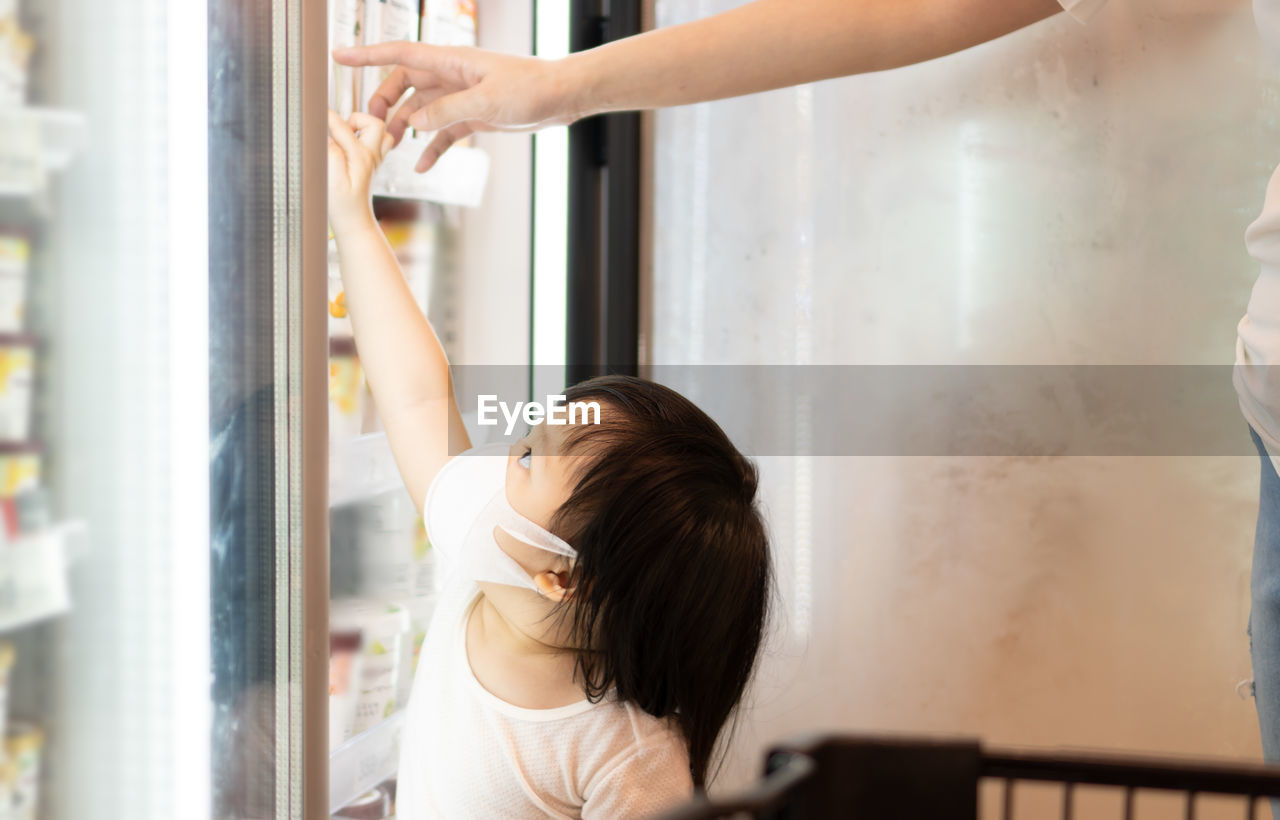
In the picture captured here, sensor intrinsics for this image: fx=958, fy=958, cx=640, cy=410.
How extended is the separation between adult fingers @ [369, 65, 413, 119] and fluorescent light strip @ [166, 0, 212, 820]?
242 mm

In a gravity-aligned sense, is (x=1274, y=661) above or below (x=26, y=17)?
below

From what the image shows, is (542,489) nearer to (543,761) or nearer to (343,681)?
(543,761)

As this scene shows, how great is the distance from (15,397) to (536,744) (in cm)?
50

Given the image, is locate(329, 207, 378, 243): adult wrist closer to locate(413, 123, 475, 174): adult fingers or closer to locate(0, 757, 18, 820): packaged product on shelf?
locate(413, 123, 475, 174): adult fingers

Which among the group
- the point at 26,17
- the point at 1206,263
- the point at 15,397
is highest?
the point at 26,17

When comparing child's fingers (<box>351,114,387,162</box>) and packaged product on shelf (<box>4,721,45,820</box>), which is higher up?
child's fingers (<box>351,114,387,162</box>)

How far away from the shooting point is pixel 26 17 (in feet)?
2.11

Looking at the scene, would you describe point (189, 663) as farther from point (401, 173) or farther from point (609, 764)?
point (401, 173)

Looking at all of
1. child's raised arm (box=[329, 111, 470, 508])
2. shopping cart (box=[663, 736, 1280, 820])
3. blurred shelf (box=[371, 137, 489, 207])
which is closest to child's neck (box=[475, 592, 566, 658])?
child's raised arm (box=[329, 111, 470, 508])

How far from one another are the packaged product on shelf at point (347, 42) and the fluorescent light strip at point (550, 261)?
38 cm

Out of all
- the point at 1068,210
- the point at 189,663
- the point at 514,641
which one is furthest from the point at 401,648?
the point at 1068,210

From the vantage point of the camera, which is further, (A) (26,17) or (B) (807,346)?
(B) (807,346)

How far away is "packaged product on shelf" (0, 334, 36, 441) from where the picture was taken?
2.20 ft

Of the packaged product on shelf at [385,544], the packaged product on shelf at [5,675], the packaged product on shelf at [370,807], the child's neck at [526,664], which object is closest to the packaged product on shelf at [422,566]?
the packaged product on shelf at [385,544]
